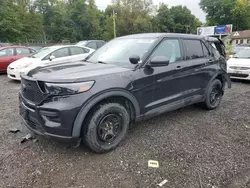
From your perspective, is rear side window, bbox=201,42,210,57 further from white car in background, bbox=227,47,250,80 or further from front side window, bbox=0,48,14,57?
front side window, bbox=0,48,14,57

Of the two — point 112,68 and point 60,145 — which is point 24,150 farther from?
point 112,68

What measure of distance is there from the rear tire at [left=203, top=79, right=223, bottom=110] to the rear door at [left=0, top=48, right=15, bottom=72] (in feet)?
27.7

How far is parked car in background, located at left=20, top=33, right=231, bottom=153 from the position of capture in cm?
255

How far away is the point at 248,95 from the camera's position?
19.4 ft

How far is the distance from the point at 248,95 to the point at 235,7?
6300 cm

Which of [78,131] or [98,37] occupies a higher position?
[98,37]

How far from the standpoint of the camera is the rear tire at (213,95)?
175 inches

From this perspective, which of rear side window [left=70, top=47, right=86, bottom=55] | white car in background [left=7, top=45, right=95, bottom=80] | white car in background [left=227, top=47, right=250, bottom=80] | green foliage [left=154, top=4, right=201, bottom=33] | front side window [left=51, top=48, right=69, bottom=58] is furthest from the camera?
green foliage [left=154, top=4, right=201, bottom=33]

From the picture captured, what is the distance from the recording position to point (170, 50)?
3.67 metres

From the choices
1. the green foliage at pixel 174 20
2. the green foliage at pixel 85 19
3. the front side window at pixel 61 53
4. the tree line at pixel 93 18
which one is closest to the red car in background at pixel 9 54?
the front side window at pixel 61 53

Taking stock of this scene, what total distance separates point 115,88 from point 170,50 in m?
1.45

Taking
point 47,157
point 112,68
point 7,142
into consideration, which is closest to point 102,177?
point 47,157

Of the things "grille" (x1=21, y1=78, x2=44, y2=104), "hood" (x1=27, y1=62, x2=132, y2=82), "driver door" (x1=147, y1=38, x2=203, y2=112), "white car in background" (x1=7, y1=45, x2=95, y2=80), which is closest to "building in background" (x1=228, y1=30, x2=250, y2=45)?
"white car in background" (x1=7, y1=45, x2=95, y2=80)

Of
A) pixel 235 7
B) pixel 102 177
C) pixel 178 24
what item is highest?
pixel 235 7
